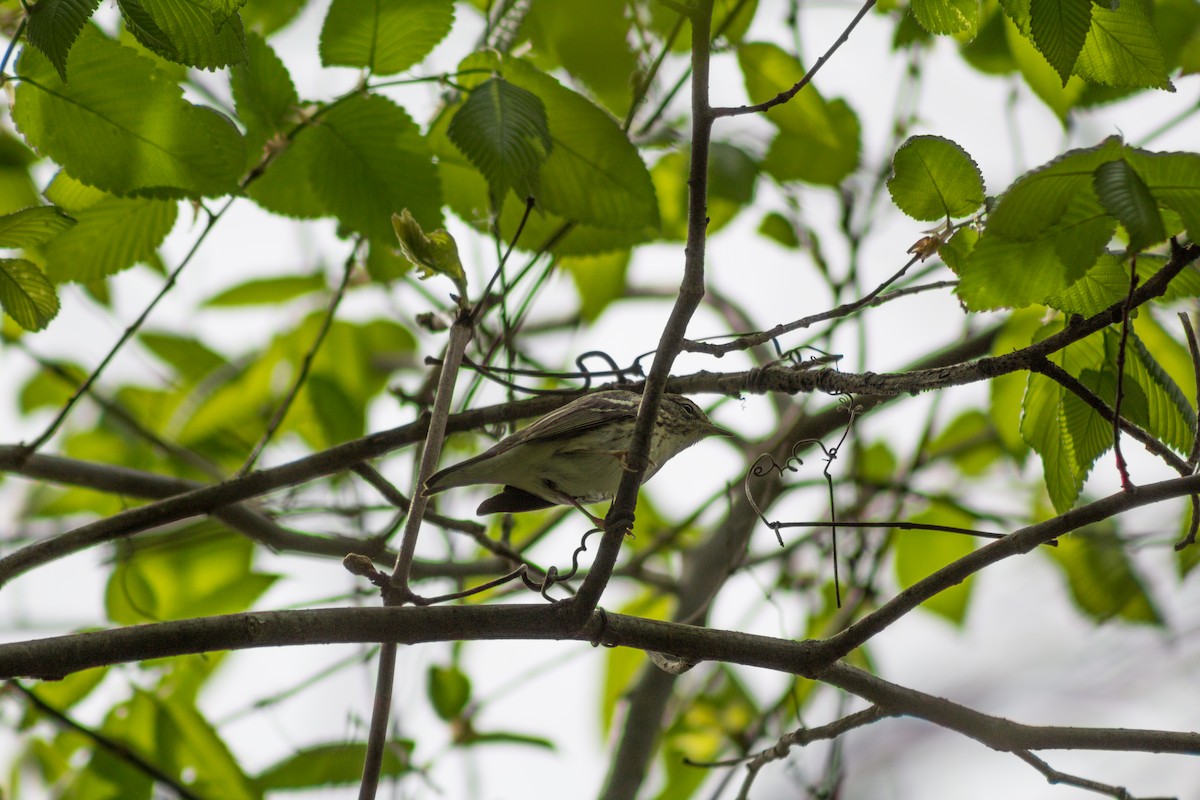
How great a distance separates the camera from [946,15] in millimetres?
1741

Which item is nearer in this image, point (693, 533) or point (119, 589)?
point (119, 589)

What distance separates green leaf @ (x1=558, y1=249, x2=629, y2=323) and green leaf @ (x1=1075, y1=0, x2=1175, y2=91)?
2.00 metres

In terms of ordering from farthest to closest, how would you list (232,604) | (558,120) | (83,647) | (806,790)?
(232,604) → (806,790) → (558,120) → (83,647)

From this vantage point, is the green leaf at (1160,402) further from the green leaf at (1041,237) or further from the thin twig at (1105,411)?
the green leaf at (1041,237)

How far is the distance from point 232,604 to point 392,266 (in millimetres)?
1327

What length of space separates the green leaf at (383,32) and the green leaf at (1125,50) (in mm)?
1315

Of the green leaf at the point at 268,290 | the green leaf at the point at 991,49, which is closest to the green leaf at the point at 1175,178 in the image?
the green leaf at the point at 991,49

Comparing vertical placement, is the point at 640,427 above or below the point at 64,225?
below

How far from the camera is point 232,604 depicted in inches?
133

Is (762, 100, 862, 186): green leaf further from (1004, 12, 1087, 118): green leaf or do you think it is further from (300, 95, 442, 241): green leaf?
(300, 95, 442, 241): green leaf

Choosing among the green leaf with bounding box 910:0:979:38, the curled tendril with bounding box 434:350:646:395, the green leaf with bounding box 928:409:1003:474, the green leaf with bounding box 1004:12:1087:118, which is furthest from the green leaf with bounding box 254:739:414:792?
the green leaf with bounding box 928:409:1003:474

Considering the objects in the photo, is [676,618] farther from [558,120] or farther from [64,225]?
[64,225]

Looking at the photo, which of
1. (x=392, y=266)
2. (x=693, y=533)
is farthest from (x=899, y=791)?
(x=693, y=533)

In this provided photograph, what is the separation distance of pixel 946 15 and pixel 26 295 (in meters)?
1.80
